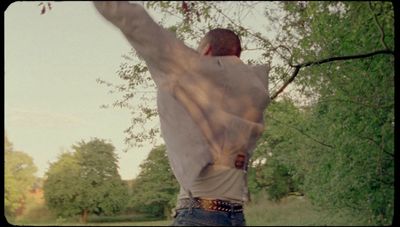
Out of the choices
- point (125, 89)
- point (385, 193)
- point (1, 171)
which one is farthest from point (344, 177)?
point (1, 171)

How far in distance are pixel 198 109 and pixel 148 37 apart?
0.76 feet

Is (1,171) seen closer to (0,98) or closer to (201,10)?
(0,98)

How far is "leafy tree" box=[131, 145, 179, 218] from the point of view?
793 cm

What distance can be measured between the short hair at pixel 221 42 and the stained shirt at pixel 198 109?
1.1 inches

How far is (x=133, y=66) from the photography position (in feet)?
18.1

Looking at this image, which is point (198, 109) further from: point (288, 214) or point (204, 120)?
point (288, 214)

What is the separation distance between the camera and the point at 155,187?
947 cm

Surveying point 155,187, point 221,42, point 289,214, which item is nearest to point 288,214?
point 289,214

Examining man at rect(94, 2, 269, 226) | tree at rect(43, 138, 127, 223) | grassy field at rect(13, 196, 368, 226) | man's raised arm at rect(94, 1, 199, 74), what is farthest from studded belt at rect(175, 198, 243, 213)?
grassy field at rect(13, 196, 368, 226)

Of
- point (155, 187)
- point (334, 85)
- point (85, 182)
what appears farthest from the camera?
point (155, 187)

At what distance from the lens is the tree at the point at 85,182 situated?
8094 millimetres

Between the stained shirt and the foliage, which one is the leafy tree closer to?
the foliage

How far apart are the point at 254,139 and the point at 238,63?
0.21m

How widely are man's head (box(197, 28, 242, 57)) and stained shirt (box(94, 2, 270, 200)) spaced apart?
30 millimetres
